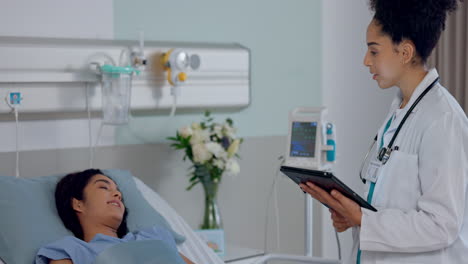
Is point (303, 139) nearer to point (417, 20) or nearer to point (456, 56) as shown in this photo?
point (417, 20)

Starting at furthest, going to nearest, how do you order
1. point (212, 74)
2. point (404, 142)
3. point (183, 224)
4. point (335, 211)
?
1. point (212, 74)
2. point (183, 224)
3. point (335, 211)
4. point (404, 142)

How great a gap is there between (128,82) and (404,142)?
125 cm

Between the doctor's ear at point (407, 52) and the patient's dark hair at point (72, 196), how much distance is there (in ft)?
3.59

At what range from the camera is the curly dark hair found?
183 cm

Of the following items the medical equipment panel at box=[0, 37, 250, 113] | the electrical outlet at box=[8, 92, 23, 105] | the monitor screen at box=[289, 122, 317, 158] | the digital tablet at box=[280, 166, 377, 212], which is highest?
the medical equipment panel at box=[0, 37, 250, 113]

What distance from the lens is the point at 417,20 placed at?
6.03 feet

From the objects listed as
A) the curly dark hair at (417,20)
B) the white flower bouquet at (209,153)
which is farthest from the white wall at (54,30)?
the curly dark hair at (417,20)

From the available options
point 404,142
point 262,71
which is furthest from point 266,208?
point 404,142

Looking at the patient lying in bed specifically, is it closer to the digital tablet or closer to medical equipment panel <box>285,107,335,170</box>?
the digital tablet

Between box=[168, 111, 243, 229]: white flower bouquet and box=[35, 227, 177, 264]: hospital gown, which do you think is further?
box=[168, 111, 243, 229]: white flower bouquet

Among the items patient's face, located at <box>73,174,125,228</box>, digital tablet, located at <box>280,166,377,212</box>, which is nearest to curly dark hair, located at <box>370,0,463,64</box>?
digital tablet, located at <box>280,166,377,212</box>

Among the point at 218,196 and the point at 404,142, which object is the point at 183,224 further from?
the point at 404,142

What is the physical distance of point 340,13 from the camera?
3572mm

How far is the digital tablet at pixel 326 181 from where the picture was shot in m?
1.82
